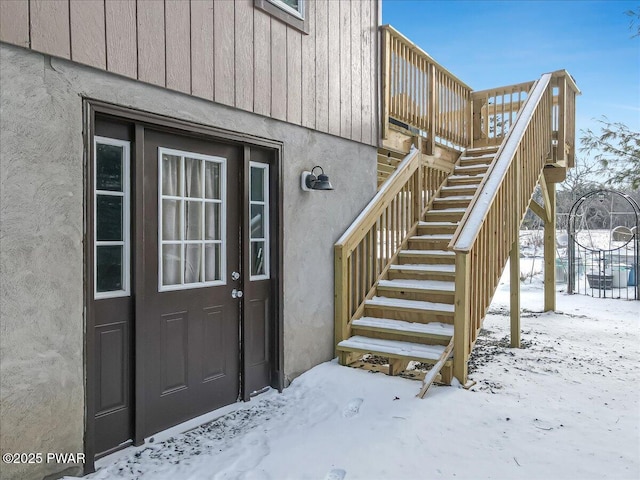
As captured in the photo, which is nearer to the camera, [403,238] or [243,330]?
[243,330]

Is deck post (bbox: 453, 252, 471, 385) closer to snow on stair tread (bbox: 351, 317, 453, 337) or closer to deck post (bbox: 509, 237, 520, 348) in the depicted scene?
snow on stair tread (bbox: 351, 317, 453, 337)

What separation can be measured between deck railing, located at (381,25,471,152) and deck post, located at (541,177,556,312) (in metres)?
2.06

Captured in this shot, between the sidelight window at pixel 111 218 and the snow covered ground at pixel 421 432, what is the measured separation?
102 cm

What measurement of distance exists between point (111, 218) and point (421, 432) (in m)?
2.35

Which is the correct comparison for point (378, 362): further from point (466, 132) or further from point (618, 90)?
point (618, 90)

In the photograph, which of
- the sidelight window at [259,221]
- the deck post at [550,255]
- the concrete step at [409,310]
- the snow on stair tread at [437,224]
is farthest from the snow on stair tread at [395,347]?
the deck post at [550,255]

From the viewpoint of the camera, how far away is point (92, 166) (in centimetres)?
251

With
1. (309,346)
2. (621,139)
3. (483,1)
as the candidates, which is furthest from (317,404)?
(483,1)

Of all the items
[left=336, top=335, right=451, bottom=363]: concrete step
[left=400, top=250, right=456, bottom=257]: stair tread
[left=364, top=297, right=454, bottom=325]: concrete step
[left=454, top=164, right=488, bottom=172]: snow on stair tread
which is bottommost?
[left=336, top=335, right=451, bottom=363]: concrete step

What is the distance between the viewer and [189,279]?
10.5 ft

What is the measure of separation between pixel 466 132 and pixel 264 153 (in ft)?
14.9

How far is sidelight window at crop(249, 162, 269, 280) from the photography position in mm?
3699

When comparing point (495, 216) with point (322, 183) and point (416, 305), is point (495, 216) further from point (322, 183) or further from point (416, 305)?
point (322, 183)

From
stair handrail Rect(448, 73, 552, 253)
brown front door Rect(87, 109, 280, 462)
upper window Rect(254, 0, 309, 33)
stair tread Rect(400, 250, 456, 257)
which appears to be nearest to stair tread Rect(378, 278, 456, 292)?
stair tread Rect(400, 250, 456, 257)
